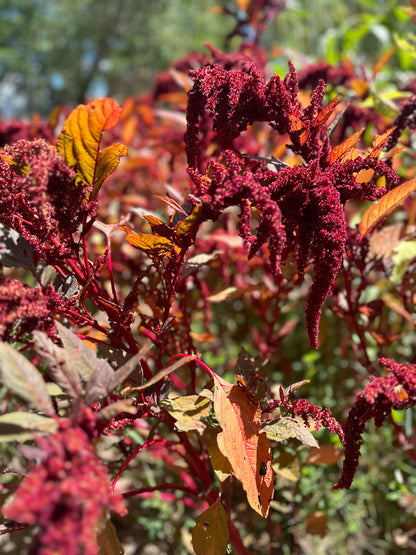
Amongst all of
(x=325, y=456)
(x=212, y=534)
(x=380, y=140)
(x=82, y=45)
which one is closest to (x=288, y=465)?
(x=325, y=456)

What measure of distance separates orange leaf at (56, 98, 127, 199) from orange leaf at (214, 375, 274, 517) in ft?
Result: 1.20

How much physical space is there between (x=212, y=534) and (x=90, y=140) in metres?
0.65

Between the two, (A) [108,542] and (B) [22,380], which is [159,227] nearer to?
(B) [22,380]

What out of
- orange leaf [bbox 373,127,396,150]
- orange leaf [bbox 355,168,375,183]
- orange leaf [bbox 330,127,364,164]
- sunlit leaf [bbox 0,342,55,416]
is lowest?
sunlit leaf [bbox 0,342,55,416]

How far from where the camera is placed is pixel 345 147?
70 cm

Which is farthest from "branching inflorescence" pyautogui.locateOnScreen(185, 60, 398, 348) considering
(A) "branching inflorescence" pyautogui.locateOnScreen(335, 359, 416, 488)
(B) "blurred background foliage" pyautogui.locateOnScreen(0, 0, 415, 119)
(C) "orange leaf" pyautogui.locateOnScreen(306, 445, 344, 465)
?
(B) "blurred background foliage" pyautogui.locateOnScreen(0, 0, 415, 119)

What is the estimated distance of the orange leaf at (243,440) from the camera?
0.65 metres

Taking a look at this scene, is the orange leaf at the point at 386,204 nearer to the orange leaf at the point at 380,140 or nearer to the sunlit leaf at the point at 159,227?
the orange leaf at the point at 380,140

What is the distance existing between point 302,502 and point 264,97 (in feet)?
3.77

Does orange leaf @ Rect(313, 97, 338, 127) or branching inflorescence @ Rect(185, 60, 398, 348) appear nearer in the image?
branching inflorescence @ Rect(185, 60, 398, 348)

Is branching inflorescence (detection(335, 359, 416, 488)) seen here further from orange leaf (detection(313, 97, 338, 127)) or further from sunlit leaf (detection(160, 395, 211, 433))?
orange leaf (detection(313, 97, 338, 127))

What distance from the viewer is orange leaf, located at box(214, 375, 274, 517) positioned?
648mm

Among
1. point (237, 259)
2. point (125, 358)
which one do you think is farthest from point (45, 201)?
point (237, 259)

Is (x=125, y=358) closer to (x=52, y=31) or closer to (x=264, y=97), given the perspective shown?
(x=264, y=97)
